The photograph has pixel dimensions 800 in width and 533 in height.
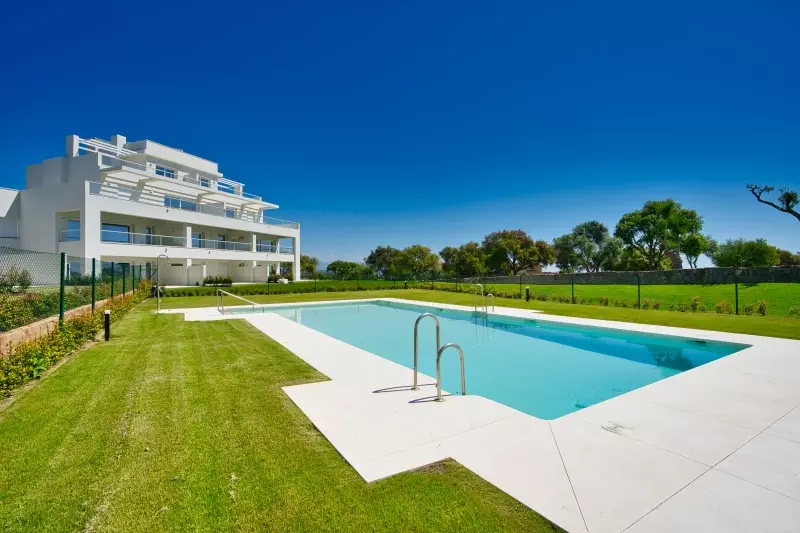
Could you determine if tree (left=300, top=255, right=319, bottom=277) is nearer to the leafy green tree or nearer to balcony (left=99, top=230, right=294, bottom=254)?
balcony (left=99, top=230, right=294, bottom=254)

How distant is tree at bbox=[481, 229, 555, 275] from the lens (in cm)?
5538

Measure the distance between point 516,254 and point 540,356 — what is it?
161 ft

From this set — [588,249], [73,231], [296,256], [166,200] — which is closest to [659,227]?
[588,249]

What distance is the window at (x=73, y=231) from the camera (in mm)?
22156

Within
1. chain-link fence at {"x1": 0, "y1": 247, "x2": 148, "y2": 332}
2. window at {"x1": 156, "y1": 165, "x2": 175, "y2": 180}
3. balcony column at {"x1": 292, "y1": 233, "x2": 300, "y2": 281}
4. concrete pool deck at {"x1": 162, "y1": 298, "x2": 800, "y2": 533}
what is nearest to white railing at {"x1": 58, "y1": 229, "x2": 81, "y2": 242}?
window at {"x1": 156, "y1": 165, "x2": 175, "y2": 180}

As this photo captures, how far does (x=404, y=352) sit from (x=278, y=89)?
56.5 ft

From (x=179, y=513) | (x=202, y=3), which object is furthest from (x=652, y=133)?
(x=179, y=513)

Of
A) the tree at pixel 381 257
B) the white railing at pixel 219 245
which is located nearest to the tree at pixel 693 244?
the tree at pixel 381 257

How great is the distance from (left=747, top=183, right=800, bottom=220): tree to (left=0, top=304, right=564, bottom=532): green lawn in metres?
38.2

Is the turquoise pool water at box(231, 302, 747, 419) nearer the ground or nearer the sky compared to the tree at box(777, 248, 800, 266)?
nearer the ground

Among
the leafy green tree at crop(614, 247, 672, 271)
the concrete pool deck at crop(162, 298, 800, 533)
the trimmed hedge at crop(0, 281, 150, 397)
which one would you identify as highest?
the leafy green tree at crop(614, 247, 672, 271)

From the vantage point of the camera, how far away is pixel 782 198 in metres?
27.5

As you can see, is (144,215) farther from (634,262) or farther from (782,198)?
(634,262)

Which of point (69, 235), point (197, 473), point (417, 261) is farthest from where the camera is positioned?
point (417, 261)
